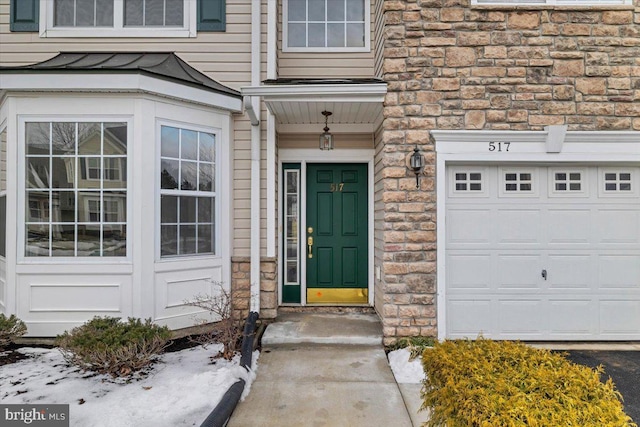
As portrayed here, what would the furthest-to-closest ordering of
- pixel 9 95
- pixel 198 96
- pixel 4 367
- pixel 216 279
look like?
1. pixel 216 279
2. pixel 198 96
3. pixel 9 95
4. pixel 4 367

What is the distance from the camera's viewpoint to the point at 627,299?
13.6 feet

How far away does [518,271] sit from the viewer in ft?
13.6

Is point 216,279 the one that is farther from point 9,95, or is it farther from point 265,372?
point 9,95

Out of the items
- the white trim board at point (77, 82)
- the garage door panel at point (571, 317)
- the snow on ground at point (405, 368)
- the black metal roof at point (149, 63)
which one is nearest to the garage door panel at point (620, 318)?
the garage door panel at point (571, 317)

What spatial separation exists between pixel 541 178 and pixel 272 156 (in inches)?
126

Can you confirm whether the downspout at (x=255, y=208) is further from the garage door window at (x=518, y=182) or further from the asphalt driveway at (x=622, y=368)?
the asphalt driveway at (x=622, y=368)

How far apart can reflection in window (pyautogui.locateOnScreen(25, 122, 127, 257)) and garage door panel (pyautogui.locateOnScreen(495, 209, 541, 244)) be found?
4188 millimetres

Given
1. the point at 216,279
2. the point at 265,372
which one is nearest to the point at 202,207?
the point at 216,279

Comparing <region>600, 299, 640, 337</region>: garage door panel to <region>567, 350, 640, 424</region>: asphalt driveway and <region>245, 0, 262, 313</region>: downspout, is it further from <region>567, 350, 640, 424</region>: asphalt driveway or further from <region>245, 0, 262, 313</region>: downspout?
<region>245, 0, 262, 313</region>: downspout

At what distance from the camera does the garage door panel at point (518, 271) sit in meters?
4.16

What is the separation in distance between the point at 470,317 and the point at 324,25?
4362 mm

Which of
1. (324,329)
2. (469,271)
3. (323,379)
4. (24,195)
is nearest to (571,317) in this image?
(469,271)

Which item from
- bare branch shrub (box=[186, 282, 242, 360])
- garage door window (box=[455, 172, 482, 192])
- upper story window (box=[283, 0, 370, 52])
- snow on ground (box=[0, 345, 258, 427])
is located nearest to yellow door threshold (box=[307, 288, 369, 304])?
bare branch shrub (box=[186, 282, 242, 360])

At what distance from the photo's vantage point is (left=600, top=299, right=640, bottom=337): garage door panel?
4145mm
